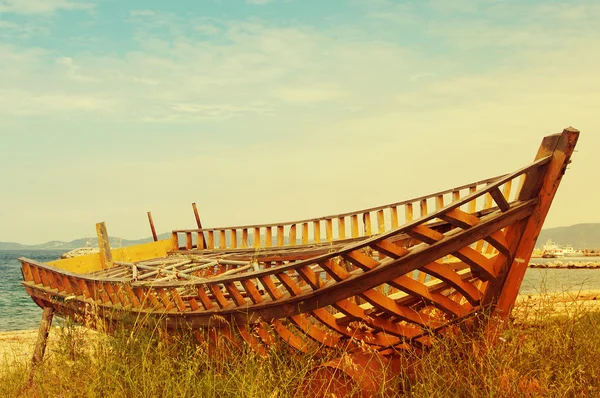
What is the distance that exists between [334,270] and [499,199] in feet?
4.59

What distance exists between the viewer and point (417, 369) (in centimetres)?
488

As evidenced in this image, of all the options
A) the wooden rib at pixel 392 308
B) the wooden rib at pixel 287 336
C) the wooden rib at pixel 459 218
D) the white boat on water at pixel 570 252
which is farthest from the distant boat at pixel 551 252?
the wooden rib at pixel 459 218

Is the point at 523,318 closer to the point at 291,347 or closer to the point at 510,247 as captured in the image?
the point at 510,247

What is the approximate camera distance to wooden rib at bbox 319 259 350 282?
15.2ft

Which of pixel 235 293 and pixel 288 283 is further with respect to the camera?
pixel 235 293

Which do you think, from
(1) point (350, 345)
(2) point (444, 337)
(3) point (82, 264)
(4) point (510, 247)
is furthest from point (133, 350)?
(3) point (82, 264)

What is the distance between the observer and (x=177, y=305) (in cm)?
595

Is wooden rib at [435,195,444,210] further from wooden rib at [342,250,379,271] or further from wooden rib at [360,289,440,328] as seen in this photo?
wooden rib at [342,250,379,271]

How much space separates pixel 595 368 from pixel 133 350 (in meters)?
4.05

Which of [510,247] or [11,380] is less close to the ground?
[510,247]

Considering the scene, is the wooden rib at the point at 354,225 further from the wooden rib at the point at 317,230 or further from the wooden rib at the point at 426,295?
the wooden rib at the point at 426,295

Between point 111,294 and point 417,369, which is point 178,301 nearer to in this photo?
point 111,294

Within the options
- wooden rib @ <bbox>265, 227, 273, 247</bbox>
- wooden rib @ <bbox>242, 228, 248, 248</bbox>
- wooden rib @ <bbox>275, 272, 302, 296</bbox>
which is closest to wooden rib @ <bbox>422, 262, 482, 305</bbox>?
wooden rib @ <bbox>275, 272, 302, 296</bbox>

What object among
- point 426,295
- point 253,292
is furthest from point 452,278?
point 253,292
